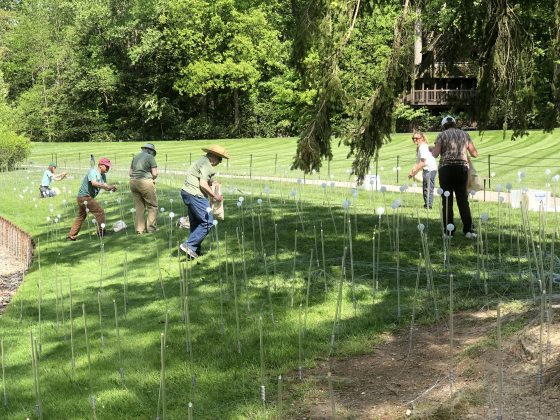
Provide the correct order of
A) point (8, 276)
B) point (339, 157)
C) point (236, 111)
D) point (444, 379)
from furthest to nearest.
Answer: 1. point (236, 111)
2. point (339, 157)
3. point (8, 276)
4. point (444, 379)

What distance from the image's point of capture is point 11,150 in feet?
95.2

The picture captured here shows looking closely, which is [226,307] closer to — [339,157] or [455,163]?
[455,163]

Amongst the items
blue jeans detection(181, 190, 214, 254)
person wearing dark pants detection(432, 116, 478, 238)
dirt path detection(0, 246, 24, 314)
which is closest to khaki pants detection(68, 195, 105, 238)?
dirt path detection(0, 246, 24, 314)

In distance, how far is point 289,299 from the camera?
693cm

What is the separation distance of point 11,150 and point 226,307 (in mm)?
24645

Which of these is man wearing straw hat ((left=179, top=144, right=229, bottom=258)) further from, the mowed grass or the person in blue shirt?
the person in blue shirt

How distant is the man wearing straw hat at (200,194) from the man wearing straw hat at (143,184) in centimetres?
261

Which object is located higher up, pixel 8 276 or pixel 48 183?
pixel 48 183

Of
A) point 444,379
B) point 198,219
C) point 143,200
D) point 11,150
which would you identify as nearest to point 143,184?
point 143,200

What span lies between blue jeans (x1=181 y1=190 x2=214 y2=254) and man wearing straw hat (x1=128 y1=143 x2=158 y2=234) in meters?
2.63

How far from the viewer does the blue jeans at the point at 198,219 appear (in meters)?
8.95

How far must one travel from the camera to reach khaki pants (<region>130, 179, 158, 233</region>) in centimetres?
1155

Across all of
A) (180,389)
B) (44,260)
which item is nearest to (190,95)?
(44,260)

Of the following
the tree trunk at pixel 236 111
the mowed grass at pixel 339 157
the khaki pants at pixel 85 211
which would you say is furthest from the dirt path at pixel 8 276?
the tree trunk at pixel 236 111
